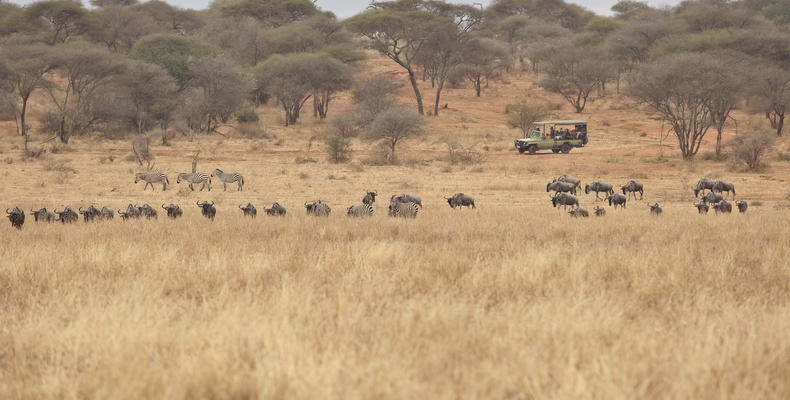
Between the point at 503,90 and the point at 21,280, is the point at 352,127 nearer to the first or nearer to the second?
the point at 503,90

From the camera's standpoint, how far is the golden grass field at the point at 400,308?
11.7 feet

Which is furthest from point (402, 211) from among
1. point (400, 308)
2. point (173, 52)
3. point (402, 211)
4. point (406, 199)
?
point (173, 52)

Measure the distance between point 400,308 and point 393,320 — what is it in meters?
0.34

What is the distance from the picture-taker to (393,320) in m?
4.55

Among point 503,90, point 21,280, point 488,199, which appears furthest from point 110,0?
point 21,280

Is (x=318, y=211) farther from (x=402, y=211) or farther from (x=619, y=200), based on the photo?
(x=619, y=200)

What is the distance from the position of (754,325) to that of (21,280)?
5994 millimetres

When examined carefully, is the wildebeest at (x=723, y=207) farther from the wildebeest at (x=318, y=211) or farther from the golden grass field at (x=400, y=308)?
the wildebeest at (x=318, y=211)

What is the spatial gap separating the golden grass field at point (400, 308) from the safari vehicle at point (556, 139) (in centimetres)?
2150

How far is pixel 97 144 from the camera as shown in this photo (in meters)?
36.6

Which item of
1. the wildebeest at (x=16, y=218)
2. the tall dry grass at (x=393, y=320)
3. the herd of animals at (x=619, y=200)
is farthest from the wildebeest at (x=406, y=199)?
the wildebeest at (x=16, y=218)

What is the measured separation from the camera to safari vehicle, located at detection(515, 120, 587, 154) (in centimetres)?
3294

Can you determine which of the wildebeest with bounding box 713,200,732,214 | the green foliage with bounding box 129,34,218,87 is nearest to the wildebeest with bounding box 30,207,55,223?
the wildebeest with bounding box 713,200,732,214

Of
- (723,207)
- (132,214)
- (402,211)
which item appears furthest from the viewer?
(723,207)
